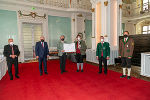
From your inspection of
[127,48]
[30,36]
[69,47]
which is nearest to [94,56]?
[69,47]

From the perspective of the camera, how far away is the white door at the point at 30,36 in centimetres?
924

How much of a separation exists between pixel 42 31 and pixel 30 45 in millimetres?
1523

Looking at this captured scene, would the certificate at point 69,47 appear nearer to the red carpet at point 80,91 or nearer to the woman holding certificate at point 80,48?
the woman holding certificate at point 80,48

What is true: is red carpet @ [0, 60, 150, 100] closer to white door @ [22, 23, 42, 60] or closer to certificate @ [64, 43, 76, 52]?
certificate @ [64, 43, 76, 52]

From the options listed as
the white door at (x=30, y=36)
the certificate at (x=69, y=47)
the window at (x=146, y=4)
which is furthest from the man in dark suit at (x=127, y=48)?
the window at (x=146, y=4)

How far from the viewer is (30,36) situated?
9.44m

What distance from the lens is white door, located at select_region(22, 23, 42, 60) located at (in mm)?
9242

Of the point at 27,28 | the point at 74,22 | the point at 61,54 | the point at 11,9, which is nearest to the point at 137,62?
the point at 61,54

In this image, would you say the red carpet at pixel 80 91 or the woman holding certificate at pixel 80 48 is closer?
the red carpet at pixel 80 91

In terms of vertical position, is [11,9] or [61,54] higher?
[11,9]

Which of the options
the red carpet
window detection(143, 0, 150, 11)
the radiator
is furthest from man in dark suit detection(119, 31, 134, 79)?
window detection(143, 0, 150, 11)

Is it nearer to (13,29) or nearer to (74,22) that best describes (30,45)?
(13,29)

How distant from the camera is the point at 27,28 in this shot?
9320 millimetres

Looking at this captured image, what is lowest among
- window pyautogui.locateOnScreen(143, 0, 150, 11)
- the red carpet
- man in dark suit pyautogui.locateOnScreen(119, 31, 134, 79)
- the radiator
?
the red carpet
